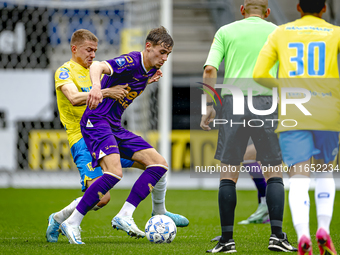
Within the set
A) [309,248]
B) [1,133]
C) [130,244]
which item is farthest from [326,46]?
[1,133]

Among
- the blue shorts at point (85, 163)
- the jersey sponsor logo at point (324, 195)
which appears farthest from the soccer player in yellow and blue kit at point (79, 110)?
the jersey sponsor logo at point (324, 195)

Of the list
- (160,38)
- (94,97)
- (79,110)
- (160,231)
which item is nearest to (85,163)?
(79,110)

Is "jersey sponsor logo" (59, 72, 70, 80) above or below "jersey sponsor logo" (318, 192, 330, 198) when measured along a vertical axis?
above

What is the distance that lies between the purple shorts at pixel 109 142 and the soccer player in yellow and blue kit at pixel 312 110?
1397 mm

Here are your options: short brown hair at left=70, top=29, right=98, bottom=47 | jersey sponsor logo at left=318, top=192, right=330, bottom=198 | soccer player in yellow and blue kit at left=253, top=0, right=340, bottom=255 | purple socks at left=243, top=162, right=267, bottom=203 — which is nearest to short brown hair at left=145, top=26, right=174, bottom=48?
short brown hair at left=70, top=29, right=98, bottom=47

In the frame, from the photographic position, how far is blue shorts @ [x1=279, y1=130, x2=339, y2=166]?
2.91 meters

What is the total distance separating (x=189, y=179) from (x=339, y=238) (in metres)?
9.81

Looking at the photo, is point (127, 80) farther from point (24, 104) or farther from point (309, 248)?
point (24, 104)

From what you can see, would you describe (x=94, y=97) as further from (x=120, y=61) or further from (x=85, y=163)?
(x=85, y=163)

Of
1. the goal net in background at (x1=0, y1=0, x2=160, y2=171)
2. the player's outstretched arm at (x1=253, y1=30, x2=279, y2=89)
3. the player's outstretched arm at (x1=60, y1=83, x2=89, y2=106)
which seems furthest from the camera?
the goal net in background at (x1=0, y1=0, x2=160, y2=171)

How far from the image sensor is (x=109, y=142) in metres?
3.90

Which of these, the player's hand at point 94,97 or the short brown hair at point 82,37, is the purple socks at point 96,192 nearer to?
the player's hand at point 94,97

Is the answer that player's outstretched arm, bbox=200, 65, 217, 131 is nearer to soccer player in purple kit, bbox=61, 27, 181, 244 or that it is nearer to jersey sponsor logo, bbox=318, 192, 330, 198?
soccer player in purple kit, bbox=61, 27, 181, 244

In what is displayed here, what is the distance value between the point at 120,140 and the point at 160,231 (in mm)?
763
